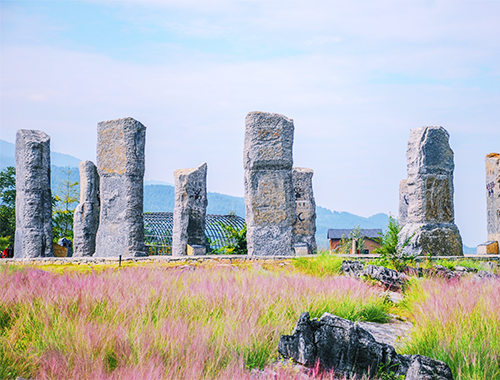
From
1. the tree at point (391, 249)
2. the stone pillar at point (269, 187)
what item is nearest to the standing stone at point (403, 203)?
the stone pillar at point (269, 187)

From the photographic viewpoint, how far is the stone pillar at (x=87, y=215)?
15500 millimetres

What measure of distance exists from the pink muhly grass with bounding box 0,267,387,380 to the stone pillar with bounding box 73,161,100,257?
29.8 feet

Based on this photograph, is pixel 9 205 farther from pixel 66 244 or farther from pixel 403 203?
pixel 403 203

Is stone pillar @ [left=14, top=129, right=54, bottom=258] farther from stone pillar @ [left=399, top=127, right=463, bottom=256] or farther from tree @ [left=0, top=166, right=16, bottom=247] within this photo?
stone pillar @ [left=399, top=127, right=463, bottom=256]

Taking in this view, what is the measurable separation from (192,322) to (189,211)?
9842 millimetres

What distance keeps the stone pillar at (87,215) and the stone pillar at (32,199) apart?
1.84 m

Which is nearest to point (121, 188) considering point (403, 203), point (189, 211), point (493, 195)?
point (189, 211)

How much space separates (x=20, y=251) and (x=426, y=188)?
36.1ft

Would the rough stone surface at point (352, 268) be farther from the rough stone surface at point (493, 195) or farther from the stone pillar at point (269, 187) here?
the rough stone surface at point (493, 195)

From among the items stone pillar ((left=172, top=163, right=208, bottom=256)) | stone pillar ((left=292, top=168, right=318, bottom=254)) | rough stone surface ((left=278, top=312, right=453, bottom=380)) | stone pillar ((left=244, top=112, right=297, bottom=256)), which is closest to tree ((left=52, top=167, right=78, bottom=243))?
stone pillar ((left=172, top=163, right=208, bottom=256))

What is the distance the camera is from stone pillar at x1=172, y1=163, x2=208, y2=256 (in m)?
14.0

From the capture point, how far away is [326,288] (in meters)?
6.19

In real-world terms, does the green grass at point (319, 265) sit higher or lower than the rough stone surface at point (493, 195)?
lower

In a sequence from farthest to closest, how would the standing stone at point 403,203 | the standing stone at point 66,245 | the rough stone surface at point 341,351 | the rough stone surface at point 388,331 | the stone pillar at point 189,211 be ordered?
the standing stone at point 403,203 < the standing stone at point 66,245 < the stone pillar at point 189,211 < the rough stone surface at point 388,331 < the rough stone surface at point 341,351
